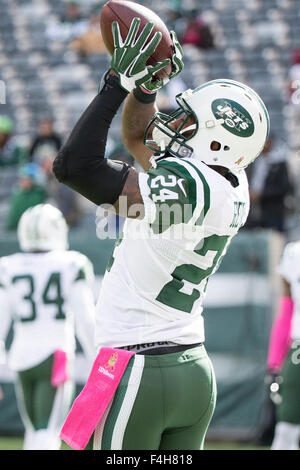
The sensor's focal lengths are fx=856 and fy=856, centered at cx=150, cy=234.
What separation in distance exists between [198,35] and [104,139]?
9.01 metres

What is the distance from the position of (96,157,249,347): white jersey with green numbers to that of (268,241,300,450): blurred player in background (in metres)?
2.21

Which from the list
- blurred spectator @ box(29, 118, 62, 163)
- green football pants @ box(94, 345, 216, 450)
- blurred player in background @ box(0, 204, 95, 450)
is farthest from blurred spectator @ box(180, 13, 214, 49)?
green football pants @ box(94, 345, 216, 450)

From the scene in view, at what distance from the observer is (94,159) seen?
2600 millimetres

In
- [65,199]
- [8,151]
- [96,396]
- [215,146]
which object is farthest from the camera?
[8,151]

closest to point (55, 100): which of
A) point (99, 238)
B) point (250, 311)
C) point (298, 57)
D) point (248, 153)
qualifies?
point (298, 57)

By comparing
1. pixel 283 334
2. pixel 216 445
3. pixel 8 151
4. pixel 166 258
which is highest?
pixel 8 151

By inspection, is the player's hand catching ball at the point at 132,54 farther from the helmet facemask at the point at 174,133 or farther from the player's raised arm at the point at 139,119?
the player's raised arm at the point at 139,119

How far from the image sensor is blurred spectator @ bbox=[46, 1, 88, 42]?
1209cm

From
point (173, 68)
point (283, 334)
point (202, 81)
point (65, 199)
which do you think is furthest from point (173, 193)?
point (202, 81)

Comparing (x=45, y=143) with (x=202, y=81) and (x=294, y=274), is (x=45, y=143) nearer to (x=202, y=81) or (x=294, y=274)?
(x=202, y=81)

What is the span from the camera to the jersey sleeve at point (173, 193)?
8.52ft

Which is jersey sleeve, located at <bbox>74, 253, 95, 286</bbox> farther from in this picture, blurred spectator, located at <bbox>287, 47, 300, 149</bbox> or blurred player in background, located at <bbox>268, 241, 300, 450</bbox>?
blurred spectator, located at <bbox>287, 47, 300, 149</bbox>

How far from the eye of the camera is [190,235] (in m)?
2.71

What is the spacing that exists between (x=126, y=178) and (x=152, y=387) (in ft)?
2.14
